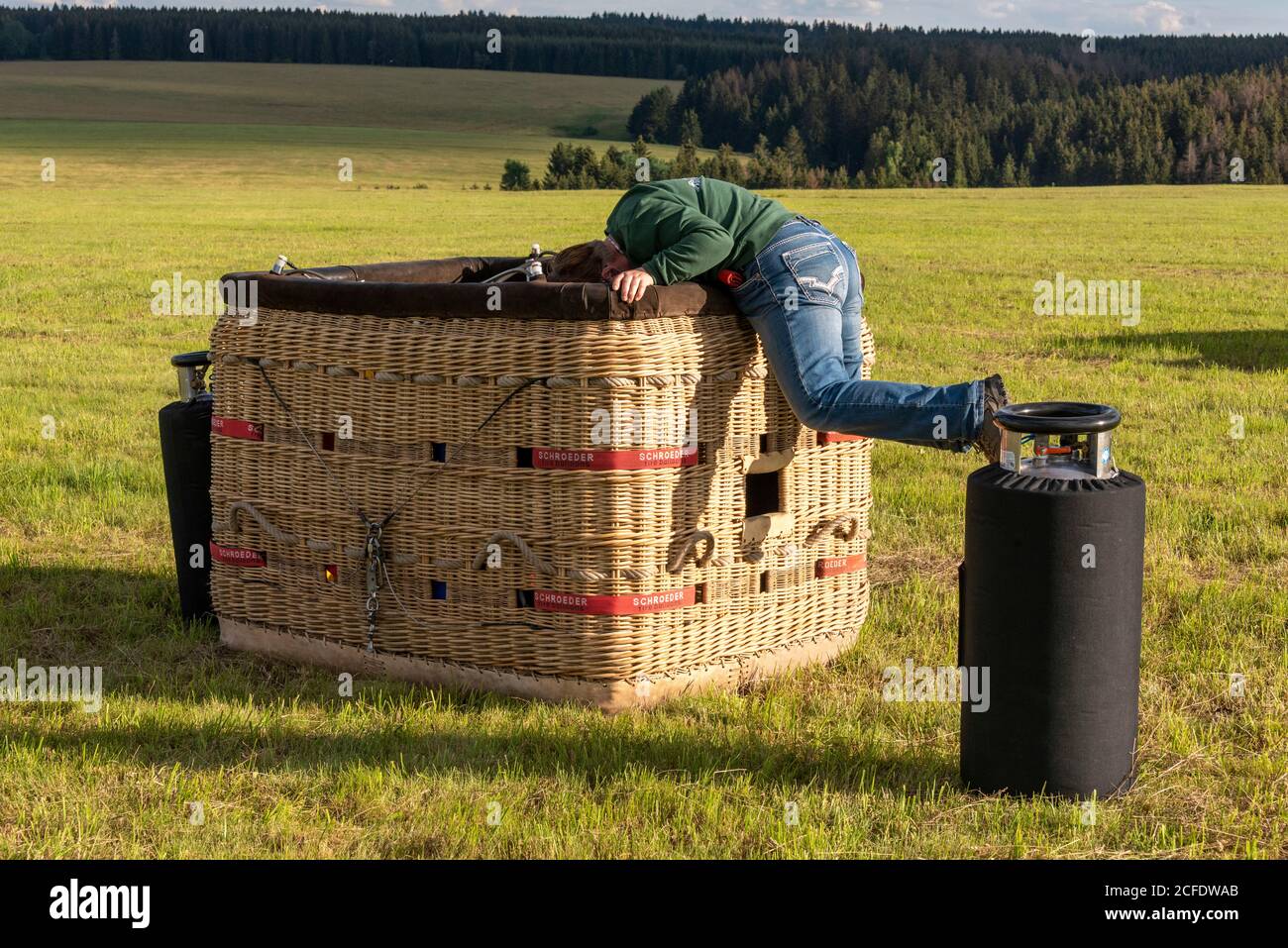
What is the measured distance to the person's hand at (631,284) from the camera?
5043 millimetres

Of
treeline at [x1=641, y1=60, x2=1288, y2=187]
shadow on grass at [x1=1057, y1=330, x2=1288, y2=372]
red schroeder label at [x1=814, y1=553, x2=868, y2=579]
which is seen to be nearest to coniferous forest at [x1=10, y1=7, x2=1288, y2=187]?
treeline at [x1=641, y1=60, x2=1288, y2=187]

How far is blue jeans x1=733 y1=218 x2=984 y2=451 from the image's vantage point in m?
5.03

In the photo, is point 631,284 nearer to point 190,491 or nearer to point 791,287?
point 791,287

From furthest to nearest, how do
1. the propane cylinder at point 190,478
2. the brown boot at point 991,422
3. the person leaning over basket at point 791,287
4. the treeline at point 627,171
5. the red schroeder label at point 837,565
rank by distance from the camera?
1. the treeline at point 627,171
2. the propane cylinder at point 190,478
3. the red schroeder label at point 837,565
4. the person leaning over basket at point 791,287
5. the brown boot at point 991,422

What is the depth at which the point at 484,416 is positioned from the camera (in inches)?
205

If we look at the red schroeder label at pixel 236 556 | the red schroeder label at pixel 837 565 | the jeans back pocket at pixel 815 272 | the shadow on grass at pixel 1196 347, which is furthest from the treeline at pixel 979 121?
the jeans back pocket at pixel 815 272

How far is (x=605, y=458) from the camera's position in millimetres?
5074

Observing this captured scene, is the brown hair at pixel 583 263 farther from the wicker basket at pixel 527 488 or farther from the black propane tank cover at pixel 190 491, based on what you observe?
the black propane tank cover at pixel 190 491

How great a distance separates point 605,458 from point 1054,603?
163 cm

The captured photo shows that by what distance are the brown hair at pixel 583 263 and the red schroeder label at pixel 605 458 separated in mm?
738

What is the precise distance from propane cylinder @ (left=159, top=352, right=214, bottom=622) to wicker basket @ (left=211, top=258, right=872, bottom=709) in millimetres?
478

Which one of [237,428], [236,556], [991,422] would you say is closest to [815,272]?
[991,422]

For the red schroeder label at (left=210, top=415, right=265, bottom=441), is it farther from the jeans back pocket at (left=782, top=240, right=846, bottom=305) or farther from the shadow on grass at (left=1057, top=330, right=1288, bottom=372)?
the shadow on grass at (left=1057, top=330, right=1288, bottom=372)

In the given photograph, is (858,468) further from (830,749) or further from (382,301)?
(382,301)
